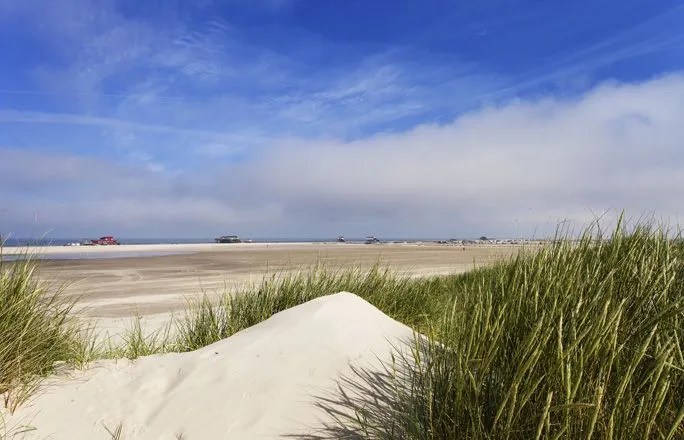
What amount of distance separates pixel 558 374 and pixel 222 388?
283cm

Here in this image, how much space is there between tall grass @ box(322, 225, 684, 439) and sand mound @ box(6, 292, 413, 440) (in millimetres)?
602

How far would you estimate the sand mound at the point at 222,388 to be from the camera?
3814 millimetres

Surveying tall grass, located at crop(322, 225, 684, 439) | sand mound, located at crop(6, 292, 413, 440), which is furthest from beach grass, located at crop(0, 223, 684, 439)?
sand mound, located at crop(6, 292, 413, 440)

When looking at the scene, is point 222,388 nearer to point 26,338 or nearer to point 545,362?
point 26,338

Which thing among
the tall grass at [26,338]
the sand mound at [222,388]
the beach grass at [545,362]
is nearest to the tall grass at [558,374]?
the beach grass at [545,362]

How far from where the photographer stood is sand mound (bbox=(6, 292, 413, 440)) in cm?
381

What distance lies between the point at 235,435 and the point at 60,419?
1.62 m

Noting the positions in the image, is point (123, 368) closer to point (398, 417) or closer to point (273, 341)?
point (273, 341)

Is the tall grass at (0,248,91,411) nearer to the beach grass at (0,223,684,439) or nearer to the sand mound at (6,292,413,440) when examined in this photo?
the beach grass at (0,223,684,439)

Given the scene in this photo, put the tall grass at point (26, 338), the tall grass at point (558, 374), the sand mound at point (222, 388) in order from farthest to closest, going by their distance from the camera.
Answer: the tall grass at point (26, 338) < the sand mound at point (222, 388) < the tall grass at point (558, 374)

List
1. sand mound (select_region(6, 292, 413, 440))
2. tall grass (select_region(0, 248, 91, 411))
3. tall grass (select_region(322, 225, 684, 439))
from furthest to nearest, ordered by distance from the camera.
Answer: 1. tall grass (select_region(0, 248, 91, 411))
2. sand mound (select_region(6, 292, 413, 440))
3. tall grass (select_region(322, 225, 684, 439))

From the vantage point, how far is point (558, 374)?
2584mm

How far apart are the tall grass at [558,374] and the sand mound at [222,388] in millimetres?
602

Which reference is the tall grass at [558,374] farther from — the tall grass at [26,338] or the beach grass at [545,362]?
the tall grass at [26,338]
